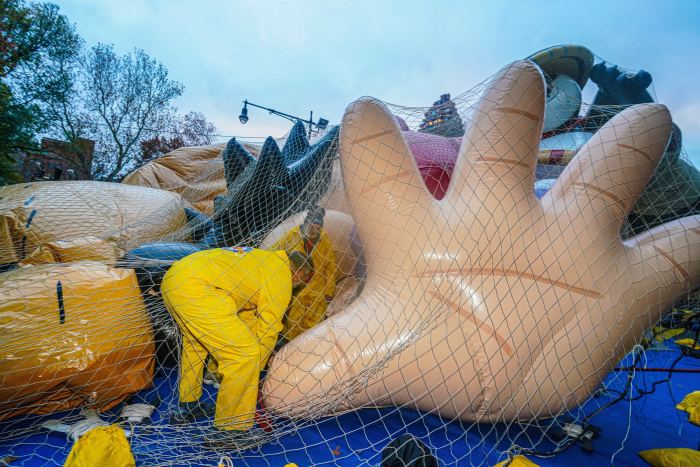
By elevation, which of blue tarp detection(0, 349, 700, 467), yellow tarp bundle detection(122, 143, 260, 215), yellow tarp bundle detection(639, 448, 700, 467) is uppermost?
yellow tarp bundle detection(122, 143, 260, 215)

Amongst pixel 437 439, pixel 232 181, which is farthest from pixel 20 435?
pixel 232 181

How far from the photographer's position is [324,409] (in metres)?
1.47

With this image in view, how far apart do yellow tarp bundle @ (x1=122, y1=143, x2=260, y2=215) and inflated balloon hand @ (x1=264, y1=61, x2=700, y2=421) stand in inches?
124

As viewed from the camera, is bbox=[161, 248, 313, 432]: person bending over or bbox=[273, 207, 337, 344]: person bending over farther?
bbox=[273, 207, 337, 344]: person bending over

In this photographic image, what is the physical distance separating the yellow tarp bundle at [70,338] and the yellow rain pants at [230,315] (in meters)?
0.24

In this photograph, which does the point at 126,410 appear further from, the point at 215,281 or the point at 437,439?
Result: the point at 437,439

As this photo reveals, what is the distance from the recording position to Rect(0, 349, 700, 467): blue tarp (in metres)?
1.40

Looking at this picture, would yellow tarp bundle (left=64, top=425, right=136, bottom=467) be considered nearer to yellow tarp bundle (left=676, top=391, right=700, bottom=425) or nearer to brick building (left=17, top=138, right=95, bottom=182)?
yellow tarp bundle (left=676, top=391, right=700, bottom=425)

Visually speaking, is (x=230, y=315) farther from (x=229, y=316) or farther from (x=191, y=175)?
(x=191, y=175)

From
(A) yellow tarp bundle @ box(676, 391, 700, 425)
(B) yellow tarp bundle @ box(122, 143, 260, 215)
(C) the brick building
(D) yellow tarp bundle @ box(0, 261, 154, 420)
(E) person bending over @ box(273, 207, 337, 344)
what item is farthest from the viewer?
(C) the brick building

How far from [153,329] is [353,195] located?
136cm

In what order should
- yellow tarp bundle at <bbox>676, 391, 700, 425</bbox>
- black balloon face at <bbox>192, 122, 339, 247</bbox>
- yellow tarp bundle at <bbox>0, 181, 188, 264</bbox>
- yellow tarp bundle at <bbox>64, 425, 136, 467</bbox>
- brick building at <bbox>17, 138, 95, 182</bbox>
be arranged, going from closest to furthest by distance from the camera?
1. yellow tarp bundle at <bbox>64, 425, 136, 467</bbox>
2. yellow tarp bundle at <bbox>676, 391, 700, 425</bbox>
3. yellow tarp bundle at <bbox>0, 181, 188, 264</bbox>
4. black balloon face at <bbox>192, 122, 339, 247</bbox>
5. brick building at <bbox>17, 138, 95, 182</bbox>

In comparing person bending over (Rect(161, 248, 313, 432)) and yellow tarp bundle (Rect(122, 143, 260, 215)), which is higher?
yellow tarp bundle (Rect(122, 143, 260, 215))

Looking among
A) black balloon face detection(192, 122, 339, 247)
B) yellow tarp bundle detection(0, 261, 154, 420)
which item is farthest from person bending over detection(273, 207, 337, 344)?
yellow tarp bundle detection(0, 261, 154, 420)
